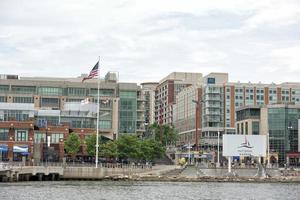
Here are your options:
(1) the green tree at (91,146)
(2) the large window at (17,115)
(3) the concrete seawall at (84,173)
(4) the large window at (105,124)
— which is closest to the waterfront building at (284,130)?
(4) the large window at (105,124)

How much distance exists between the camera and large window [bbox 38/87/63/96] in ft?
651

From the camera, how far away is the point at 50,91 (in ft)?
653

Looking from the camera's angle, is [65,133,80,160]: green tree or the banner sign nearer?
the banner sign

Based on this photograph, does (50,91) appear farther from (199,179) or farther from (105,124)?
(199,179)

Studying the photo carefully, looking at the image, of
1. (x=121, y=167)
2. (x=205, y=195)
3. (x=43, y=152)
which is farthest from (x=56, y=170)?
(x=205, y=195)

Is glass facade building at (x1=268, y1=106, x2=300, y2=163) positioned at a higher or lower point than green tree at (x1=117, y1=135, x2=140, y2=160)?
higher

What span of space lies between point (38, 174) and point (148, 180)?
21.8m

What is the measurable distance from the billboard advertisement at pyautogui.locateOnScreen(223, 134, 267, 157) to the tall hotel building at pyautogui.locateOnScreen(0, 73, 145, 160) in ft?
122

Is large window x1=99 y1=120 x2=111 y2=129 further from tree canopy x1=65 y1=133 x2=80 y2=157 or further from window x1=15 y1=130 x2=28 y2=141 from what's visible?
window x1=15 y1=130 x2=28 y2=141

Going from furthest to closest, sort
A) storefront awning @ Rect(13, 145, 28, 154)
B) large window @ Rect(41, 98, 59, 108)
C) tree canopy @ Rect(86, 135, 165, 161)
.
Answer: large window @ Rect(41, 98, 59, 108)
storefront awning @ Rect(13, 145, 28, 154)
tree canopy @ Rect(86, 135, 165, 161)

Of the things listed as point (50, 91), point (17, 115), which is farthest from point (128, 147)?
point (50, 91)

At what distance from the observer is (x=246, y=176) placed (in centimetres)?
13650

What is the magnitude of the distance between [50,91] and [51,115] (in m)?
21.7

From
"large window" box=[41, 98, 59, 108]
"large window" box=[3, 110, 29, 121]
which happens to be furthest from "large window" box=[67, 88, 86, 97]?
"large window" box=[3, 110, 29, 121]
